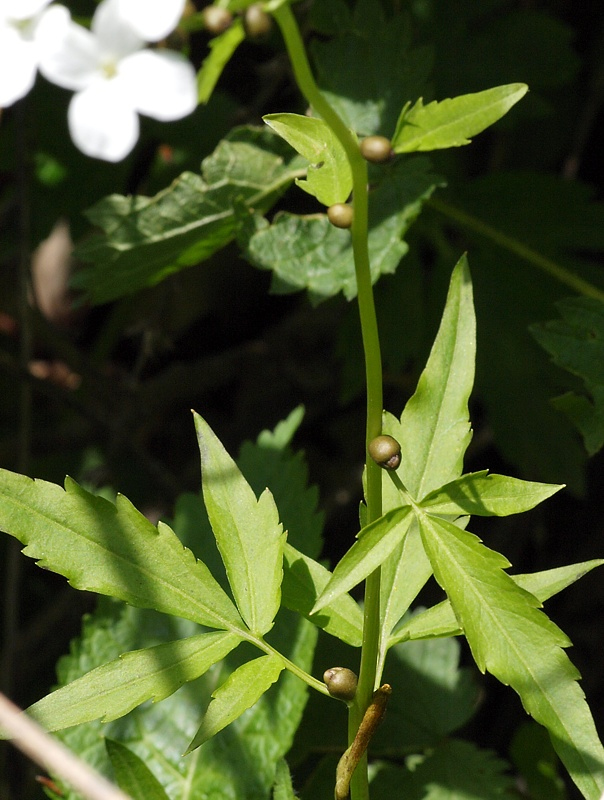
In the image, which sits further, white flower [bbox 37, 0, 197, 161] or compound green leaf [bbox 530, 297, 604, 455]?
compound green leaf [bbox 530, 297, 604, 455]

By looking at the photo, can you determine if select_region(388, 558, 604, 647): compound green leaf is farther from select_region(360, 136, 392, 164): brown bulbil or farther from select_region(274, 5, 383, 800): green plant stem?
select_region(360, 136, 392, 164): brown bulbil

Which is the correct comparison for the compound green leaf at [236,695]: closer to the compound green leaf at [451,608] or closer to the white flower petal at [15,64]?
the compound green leaf at [451,608]

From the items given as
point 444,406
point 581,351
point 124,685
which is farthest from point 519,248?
point 124,685

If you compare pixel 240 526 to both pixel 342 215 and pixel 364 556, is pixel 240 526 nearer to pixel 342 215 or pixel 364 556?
pixel 364 556

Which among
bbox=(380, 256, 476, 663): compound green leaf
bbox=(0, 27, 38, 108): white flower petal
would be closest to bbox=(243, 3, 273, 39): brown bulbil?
bbox=(0, 27, 38, 108): white flower petal

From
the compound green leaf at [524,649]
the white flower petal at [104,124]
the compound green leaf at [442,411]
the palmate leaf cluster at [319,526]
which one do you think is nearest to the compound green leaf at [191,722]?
the palmate leaf cluster at [319,526]

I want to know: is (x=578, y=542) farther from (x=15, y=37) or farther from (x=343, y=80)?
(x=15, y=37)

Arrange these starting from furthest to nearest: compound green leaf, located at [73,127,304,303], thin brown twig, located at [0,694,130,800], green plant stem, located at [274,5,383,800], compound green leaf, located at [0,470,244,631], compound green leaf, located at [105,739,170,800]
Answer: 1. compound green leaf, located at [73,127,304,303]
2. compound green leaf, located at [105,739,170,800]
3. compound green leaf, located at [0,470,244,631]
4. green plant stem, located at [274,5,383,800]
5. thin brown twig, located at [0,694,130,800]
